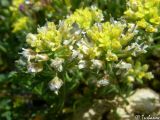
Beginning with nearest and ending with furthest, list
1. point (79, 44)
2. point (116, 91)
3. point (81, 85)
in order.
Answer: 1. point (79, 44)
2. point (116, 91)
3. point (81, 85)

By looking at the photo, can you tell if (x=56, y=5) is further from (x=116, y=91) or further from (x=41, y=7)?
(x=116, y=91)

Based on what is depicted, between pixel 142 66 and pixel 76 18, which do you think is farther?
pixel 142 66

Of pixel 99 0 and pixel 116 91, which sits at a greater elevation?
pixel 99 0

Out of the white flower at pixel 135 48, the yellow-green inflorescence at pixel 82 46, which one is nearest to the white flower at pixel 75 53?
the yellow-green inflorescence at pixel 82 46

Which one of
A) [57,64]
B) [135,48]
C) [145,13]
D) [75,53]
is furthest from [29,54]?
[145,13]

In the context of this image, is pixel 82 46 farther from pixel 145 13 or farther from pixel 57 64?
pixel 145 13

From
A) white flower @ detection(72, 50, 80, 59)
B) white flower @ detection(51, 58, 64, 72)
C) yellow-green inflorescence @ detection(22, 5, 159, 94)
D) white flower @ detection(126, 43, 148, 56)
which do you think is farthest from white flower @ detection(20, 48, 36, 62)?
white flower @ detection(126, 43, 148, 56)

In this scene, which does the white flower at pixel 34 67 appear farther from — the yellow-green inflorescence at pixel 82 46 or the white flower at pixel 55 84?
the white flower at pixel 55 84

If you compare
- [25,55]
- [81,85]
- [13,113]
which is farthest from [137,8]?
[13,113]
